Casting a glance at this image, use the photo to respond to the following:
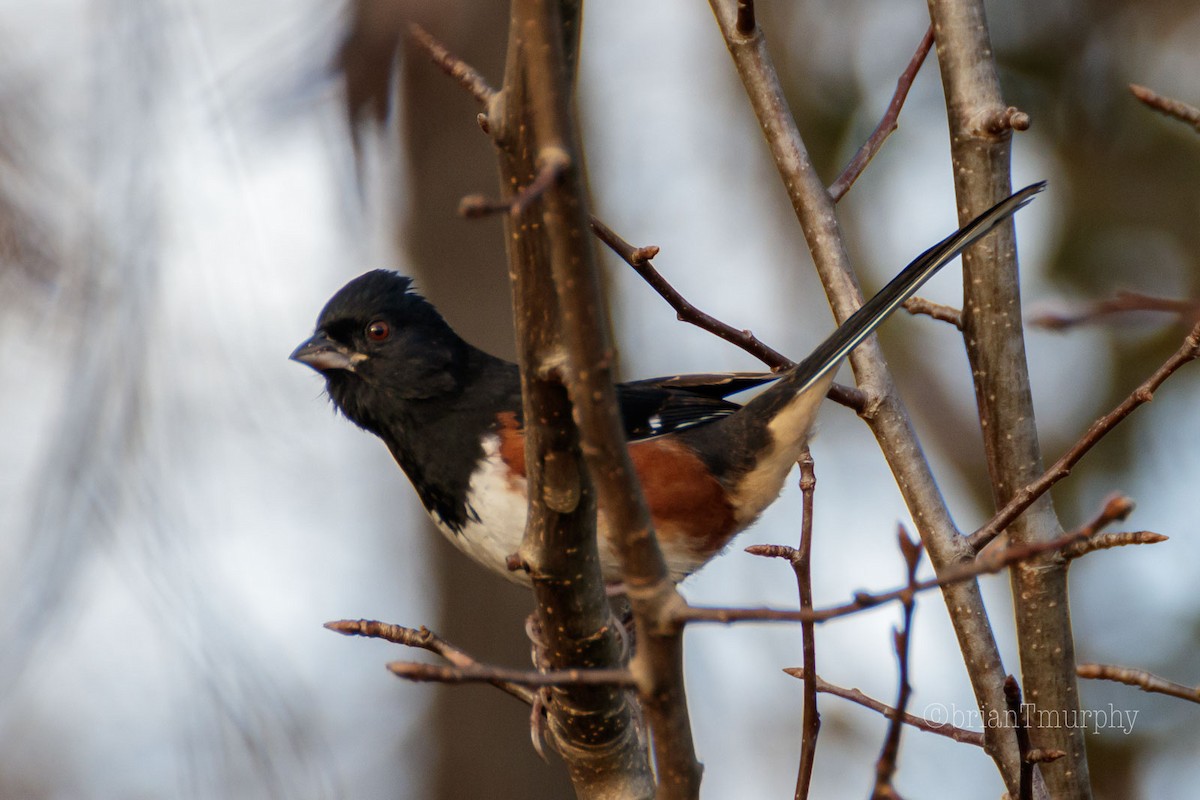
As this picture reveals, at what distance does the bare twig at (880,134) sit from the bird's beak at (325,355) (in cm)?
128

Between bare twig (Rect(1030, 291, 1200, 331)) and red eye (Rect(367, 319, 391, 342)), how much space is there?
1.84 meters

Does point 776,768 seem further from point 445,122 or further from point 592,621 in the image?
point 592,621

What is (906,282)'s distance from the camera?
2.18m

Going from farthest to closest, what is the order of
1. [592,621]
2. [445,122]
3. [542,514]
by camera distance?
1. [445,122]
2. [592,621]
3. [542,514]

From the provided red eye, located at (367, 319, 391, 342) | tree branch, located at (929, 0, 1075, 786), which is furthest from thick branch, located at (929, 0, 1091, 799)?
red eye, located at (367, 319, 391, 342)

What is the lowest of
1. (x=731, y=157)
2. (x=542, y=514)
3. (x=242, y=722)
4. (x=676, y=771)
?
(x=676, y=771)

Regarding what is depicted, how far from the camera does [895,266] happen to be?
5.87 meters

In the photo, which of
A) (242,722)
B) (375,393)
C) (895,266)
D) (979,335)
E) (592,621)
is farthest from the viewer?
(895,266)

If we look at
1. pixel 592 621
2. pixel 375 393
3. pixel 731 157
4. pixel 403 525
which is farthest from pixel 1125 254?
pixel 592 621

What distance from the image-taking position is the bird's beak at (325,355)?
277 cm

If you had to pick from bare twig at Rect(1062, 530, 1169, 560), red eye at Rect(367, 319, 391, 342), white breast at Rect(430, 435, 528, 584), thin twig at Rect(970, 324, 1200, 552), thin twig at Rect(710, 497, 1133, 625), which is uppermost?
red eye at Rect(367, 319, 391, 342)

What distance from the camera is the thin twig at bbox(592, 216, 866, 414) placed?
1.94 meters

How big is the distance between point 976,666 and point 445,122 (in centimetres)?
340

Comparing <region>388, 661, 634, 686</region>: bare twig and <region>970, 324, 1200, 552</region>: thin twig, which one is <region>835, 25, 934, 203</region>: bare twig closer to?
<region>970, 324, 1200, 552</region>: thin twig
